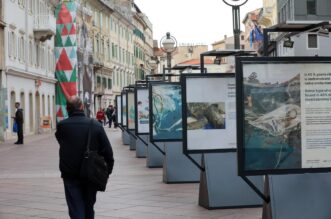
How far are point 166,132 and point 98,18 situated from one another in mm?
67303

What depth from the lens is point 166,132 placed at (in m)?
14.8

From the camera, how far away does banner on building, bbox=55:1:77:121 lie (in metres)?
46.0

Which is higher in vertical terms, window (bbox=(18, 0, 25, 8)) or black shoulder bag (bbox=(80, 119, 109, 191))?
window (bbox=(18, 0, 25, 8))

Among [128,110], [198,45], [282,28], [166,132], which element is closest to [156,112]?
[166,132]

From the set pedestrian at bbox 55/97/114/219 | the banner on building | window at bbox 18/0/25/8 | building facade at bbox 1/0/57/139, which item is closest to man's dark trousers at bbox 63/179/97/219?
pedestrian at bbox 55/97/114/219

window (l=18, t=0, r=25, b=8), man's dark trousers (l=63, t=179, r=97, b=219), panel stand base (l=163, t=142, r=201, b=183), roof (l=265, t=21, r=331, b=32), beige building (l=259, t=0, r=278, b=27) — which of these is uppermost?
beige building (l=259, t=0, r=278, b=27)

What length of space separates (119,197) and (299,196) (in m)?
4.97

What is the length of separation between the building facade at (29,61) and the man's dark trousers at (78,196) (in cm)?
3045

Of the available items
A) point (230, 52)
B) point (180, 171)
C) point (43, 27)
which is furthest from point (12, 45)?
point (230, 52)

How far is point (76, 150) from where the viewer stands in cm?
754

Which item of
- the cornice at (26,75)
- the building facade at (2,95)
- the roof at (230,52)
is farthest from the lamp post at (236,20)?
the cornice at (26,75)

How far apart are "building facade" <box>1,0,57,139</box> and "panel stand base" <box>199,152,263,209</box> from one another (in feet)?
91.9

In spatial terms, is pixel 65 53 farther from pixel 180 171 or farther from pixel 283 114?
pixel 283 114

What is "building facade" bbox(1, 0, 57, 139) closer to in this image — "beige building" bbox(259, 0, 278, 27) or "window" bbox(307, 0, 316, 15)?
"window" bbox(307, 0, 316, 15)
